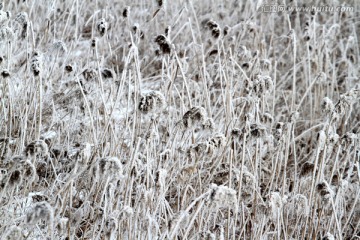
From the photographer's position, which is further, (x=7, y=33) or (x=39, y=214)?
(x=7, y=33)

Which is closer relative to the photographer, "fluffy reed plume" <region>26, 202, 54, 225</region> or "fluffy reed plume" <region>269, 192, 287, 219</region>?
"fluffy reed plume" <region>26, 202, 54, 225</region>

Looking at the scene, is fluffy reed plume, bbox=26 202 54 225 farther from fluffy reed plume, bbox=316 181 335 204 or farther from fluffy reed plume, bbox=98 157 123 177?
fluffy reed plume, bbox=316 181 335 204

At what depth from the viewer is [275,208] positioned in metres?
1.71

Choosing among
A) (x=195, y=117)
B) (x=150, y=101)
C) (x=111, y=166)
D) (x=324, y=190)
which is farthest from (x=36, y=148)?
(x=324, y=190)

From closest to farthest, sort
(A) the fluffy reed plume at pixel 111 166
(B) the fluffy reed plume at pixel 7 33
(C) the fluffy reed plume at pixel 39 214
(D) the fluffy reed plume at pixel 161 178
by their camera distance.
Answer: (C) the fluffy reed plume at pixel 39 214
(A) the fluffy reed plume at pixel 111 166
(D) the fluffy reed plume at pixel 161 178
(B) the fluffy reed plume at pixel 7 33

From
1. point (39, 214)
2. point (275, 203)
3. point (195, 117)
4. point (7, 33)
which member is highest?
point (7, 33)

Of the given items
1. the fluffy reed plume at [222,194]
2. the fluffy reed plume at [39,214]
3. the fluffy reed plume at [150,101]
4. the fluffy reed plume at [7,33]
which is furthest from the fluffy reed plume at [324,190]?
the fluffy reed plume at [7,33]

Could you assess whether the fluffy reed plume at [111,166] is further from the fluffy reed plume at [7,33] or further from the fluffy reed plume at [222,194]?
the fluffy reed plume at [7,33]

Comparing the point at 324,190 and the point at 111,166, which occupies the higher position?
the point at 111,166

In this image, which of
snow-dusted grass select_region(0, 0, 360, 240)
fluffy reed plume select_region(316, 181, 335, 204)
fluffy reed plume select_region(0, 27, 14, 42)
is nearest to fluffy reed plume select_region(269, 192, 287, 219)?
snow-dusted grass select_region(0, 0, 360, 240)

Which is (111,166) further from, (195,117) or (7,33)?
(7,33)

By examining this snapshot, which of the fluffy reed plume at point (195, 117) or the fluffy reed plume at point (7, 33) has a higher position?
the fluffy reed plume at point (7, 33)

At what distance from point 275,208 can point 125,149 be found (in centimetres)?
84

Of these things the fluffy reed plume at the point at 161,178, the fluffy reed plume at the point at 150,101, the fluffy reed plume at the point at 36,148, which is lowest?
the fluffy reed plume at the point at 161,178
